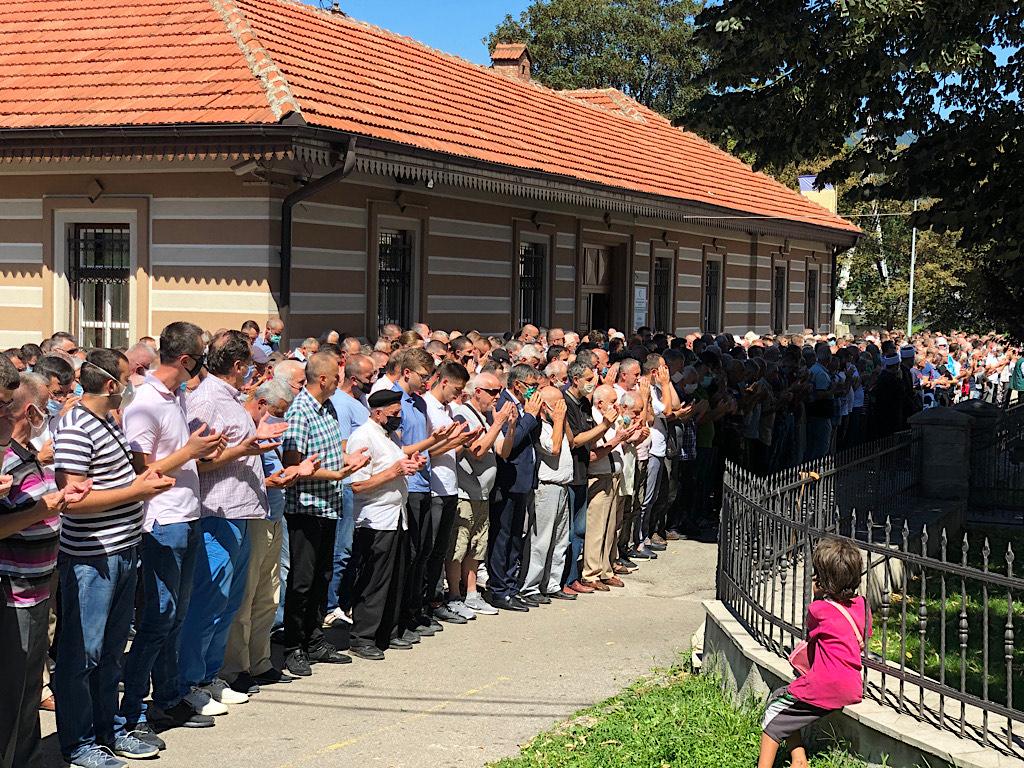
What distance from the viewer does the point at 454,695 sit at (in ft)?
27.0

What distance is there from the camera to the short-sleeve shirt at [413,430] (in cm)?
954

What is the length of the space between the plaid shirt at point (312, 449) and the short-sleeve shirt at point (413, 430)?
3.34 feet

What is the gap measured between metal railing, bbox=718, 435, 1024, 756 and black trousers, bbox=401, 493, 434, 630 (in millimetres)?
2112

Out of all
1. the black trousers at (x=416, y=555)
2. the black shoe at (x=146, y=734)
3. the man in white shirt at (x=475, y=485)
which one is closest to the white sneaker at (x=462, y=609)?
the man in white shirt at (x=475, y=485)

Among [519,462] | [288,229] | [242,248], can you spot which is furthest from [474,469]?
[242,248]

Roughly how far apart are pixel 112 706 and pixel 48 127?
9.25m

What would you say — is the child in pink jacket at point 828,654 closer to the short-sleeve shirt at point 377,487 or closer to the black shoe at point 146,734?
the black shoe at point 146,734

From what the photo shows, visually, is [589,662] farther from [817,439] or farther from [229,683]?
[817,439]

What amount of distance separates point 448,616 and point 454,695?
209 cm

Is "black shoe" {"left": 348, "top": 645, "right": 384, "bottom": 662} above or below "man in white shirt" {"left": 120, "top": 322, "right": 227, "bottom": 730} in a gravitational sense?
below

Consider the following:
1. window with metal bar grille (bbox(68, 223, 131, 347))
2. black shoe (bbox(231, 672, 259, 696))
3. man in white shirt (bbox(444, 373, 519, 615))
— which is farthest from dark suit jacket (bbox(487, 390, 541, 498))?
window with metal bar grille (bbox(68, 223, 131, 347))

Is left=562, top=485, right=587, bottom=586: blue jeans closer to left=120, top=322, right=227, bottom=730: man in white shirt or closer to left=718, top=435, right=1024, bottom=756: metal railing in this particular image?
left=718, top=435, right=1024, bottom=756: metal railing

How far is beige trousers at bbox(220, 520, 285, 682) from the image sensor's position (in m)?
7.98

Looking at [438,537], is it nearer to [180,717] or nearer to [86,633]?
[180,717]
